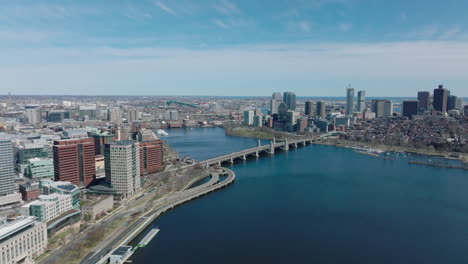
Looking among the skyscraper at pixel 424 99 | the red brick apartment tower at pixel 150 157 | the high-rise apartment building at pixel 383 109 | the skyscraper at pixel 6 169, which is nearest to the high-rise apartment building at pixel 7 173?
the skyscraper at pixel 6 169

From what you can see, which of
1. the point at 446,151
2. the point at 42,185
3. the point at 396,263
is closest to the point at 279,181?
the point at 396,263

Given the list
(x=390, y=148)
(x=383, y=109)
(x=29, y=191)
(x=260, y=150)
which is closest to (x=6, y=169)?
(x=29, y=191)

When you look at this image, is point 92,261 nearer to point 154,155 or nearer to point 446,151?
point 154,155

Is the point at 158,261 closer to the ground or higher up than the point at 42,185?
closer to the ground

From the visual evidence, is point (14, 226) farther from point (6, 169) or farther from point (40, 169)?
point (40, 169)

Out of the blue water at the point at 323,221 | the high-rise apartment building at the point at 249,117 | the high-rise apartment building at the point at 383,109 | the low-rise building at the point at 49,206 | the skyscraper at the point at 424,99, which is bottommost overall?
the blue water at the point at 323,221

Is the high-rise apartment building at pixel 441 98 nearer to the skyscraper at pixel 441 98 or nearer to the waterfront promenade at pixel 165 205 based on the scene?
the skyscraper at pixel 441 98
